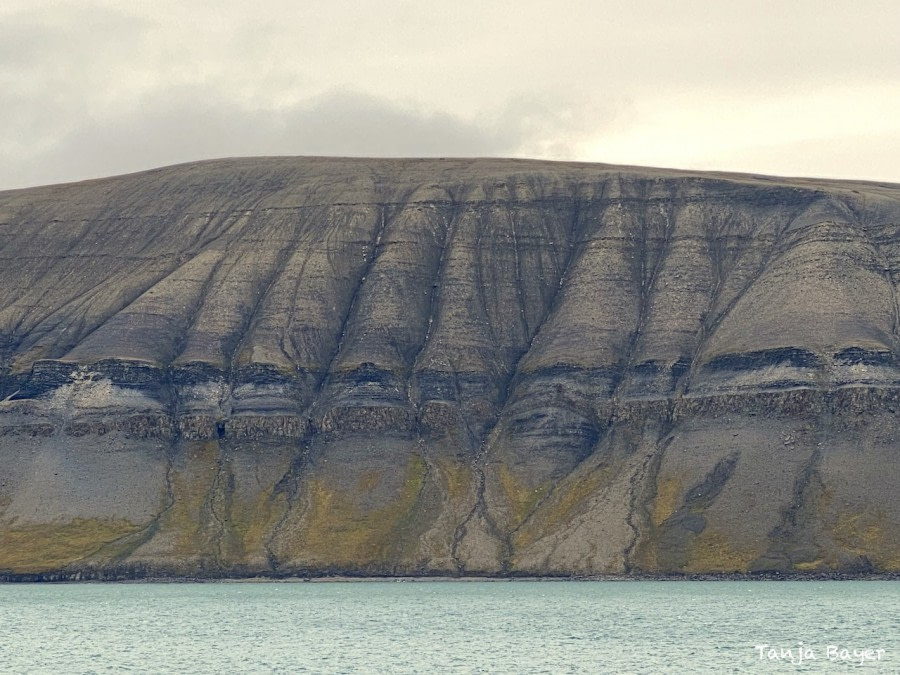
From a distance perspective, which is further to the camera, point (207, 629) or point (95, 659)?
point (207, 629)

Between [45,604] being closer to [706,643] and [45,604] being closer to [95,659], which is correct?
[95,659]

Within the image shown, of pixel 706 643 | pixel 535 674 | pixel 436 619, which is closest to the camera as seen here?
pixel 535 674

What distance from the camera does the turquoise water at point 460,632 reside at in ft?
377

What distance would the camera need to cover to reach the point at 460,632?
5571 inches

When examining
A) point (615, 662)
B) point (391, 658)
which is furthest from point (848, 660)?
point (391, 658)

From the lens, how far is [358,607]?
17650cm

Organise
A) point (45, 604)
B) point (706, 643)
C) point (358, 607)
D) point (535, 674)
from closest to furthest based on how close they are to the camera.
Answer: point (535, 674) < point (706, 643) < point (358, 607) < point (45, 604)

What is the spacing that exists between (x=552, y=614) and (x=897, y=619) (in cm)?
3338
